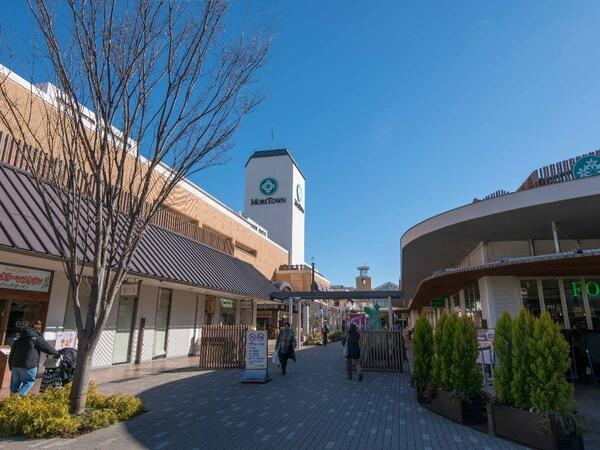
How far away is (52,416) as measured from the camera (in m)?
6.06

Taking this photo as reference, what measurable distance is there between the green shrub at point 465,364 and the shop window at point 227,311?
2029 centimetres

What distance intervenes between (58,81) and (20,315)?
8461mm

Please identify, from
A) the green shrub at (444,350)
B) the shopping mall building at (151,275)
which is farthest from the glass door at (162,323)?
the green shrub at (444,350)

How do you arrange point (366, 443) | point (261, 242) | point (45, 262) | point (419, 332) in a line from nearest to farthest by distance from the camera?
point (366, 443) → point (419, 332) → point (45, 262) → point (261, 242)

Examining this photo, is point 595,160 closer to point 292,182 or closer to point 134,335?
point 134,335

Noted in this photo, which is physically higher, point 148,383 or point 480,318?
point 480,318

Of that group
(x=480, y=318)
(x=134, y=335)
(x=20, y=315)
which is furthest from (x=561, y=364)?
(x=134, y=335)

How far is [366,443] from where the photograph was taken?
5719 millimetres

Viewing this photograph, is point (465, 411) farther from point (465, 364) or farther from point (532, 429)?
point (532, 429)

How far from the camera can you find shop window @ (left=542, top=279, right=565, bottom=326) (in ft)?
38.9

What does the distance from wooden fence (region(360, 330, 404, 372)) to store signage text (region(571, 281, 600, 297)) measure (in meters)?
5.77

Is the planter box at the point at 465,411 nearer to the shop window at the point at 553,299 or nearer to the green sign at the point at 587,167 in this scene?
the shop window at the point at 553,299

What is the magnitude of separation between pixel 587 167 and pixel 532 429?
791cm

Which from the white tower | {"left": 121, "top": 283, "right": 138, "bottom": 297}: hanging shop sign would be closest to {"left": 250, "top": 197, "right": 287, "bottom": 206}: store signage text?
the white tower
